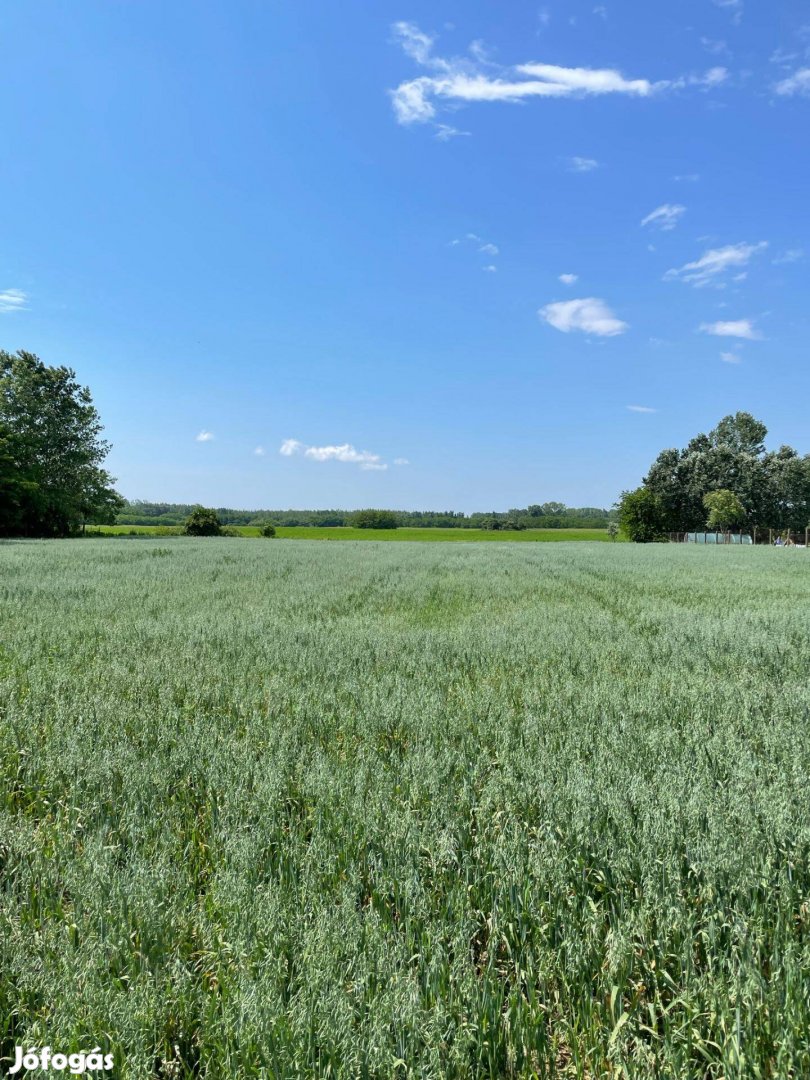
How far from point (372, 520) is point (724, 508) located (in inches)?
2544

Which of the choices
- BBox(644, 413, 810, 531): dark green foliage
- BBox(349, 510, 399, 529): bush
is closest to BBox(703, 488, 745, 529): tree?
BBox(644, 413, 810, 531): dark green foliage

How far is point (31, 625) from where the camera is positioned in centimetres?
716

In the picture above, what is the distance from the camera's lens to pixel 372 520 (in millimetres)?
110062

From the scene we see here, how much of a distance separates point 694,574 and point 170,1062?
62.4 ft

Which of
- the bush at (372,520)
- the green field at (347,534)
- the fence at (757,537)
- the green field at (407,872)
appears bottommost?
the green field at (407,872)

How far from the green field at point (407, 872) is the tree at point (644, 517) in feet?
234

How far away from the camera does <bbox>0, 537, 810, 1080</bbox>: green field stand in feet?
4.83

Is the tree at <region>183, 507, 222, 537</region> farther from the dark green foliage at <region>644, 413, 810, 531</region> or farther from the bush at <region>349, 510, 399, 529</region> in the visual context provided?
the dark green foliage at <region>644, 413, 810, 531</region>

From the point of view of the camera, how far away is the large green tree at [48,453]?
164 ft

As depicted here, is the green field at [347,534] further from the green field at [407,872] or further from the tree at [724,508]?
the green field at [407,872]

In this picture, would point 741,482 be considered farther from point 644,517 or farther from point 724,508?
point 644,517

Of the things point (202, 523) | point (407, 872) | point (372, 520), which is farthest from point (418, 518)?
point (407, 872)

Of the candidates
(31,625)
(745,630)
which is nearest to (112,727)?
(31,625)

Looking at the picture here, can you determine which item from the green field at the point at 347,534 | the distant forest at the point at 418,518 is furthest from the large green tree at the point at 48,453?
the distant forest at the point at 418,518
